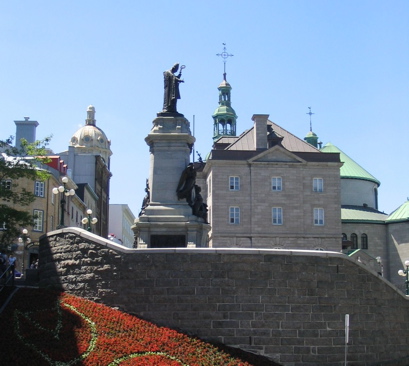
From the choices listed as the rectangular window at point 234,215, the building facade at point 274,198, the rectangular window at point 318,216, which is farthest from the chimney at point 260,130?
the rectangular window at point 318,216

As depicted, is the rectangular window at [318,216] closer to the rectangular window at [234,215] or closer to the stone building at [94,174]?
the rectangular window at [234,215]

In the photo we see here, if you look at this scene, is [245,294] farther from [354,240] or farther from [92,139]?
[92,139]

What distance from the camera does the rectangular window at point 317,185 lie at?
2879 inches

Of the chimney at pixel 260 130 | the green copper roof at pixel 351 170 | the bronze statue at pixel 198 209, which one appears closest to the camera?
the bronze statue at pixel 198 209

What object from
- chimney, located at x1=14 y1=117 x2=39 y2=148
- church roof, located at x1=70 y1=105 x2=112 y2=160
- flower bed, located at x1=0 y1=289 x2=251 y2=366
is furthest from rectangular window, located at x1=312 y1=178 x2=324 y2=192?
church roof, located at x1=70 y1=105 x2=112 y2=160

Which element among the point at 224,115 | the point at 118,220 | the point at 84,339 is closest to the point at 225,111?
the point at 224,115

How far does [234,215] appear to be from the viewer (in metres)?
71.8

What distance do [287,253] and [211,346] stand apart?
4.22 meters

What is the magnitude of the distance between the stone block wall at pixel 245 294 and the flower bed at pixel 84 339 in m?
0.85


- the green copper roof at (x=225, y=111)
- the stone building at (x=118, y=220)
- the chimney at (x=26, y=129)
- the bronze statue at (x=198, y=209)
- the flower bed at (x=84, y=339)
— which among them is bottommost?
the flower bed at (x=84, y=339)

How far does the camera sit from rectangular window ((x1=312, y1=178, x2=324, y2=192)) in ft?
240

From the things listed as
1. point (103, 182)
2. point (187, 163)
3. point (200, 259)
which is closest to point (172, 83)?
point (187, 163)

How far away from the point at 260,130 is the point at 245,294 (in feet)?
156

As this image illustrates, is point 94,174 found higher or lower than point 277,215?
higher
